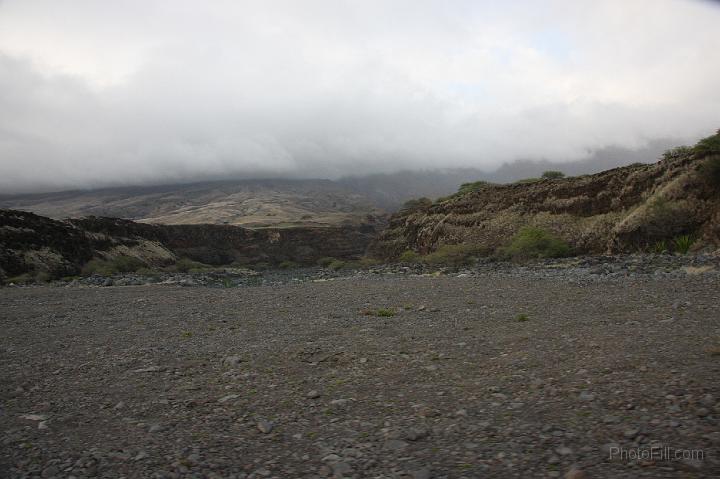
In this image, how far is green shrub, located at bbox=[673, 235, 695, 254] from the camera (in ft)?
80.9

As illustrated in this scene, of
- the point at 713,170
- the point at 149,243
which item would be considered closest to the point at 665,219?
→ the point at 713,170

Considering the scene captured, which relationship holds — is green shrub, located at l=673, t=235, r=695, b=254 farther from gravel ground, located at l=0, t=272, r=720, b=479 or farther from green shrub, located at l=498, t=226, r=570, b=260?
gravel ground, located at l=0, t=272, r=720, b=479

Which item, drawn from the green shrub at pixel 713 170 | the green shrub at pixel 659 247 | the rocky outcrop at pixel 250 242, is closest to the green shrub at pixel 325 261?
the rocky outcrop at pixel 250 242

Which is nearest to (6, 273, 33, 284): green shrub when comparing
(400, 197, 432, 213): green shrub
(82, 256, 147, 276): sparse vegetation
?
(82, 256, 147, 276): sparse vegetation

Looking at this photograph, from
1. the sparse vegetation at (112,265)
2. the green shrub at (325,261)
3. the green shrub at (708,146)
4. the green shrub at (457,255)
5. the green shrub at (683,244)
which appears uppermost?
the green shrub at (708,146)

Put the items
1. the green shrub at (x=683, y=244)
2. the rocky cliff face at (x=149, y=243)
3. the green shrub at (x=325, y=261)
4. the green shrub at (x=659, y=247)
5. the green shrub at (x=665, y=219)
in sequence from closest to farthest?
1. the green shrub at (x=683, y=244)
2. the green shrub at (x=659, y=247)
3. the green shrub at (x=665, y=219)
4. the rocky cliff face at (x=149, y=243)
5. the green shrub at (x=325, y=261)

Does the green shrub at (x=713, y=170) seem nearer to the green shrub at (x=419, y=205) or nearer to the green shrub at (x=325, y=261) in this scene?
the green shrub at (x=419, y=205)

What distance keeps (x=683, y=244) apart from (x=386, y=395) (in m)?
26.1

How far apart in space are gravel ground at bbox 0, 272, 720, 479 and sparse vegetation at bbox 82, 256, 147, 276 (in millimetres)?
34083

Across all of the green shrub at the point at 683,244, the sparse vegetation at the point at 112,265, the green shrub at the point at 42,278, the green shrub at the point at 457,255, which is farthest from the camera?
the sparse vegetation at the point at 112,265

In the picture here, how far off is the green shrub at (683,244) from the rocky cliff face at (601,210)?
447 mm

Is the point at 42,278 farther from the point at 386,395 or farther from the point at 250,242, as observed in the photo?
the point at 250,242

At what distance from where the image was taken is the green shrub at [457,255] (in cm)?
3706

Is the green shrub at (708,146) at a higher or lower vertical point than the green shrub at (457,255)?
higher
